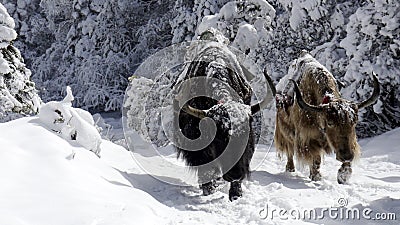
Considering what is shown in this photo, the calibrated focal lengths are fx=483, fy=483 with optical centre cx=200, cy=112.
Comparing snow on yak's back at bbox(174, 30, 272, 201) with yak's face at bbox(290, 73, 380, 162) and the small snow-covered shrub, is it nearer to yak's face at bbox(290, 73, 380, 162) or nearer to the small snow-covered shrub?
yak's face at bbox(290, 73, 380, 162)

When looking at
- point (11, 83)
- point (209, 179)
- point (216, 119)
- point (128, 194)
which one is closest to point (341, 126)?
point (216, 119)

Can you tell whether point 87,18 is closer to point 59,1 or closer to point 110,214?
point 59,1

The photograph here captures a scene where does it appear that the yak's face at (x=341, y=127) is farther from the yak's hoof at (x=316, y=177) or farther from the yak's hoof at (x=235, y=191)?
the yak's hoof at (x=235, y=191)

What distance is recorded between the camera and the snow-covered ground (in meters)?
3.62

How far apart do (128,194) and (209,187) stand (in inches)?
46.3

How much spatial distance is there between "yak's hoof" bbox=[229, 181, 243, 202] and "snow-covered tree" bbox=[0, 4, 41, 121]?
16.6ft

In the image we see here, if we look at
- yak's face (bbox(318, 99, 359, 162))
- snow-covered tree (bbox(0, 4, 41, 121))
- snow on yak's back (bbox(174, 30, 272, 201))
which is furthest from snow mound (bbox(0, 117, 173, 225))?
snow-covered tree (bbox(0, 4, 41, 121))

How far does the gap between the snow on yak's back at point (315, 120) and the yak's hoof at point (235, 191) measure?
52.9 inches

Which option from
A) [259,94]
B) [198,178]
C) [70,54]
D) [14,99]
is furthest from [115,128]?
[198,178]

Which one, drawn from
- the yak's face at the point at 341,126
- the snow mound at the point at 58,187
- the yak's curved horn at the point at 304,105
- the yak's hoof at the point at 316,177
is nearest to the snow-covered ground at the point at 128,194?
the snow mound at the point at 58,187

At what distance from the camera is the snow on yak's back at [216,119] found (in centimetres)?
521

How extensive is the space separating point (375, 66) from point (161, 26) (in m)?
12.0

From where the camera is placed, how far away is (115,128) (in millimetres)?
18281

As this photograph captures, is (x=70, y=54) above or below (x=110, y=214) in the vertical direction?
below
